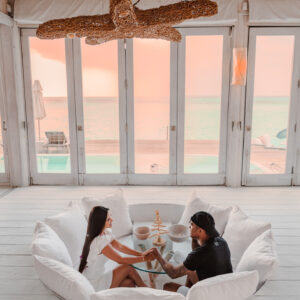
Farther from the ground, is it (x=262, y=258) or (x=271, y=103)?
(x=271, y=103)

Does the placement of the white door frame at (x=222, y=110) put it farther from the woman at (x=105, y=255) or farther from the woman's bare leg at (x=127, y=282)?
the woman's bare leg at (x=127, y=282)

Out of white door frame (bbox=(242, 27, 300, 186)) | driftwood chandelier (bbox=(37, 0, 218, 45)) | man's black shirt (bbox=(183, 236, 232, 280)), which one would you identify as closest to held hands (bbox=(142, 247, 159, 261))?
man's black shirt (bbox=(183, 236, 232, 280))

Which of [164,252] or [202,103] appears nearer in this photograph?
[164,252]

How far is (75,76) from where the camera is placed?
505cm

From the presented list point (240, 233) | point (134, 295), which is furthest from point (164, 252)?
point (134, 295)

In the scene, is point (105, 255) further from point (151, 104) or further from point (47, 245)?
point (151, 104)

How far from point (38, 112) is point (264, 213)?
3.81m

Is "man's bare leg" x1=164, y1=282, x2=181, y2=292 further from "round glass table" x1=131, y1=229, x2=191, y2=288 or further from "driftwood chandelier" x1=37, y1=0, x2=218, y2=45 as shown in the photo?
"driftwood chandelier" x1=37, y1=0, x2=218, y2=45

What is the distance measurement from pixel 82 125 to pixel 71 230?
278cm

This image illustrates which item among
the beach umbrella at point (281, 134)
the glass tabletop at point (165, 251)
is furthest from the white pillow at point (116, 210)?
the beach umbrella at point (281, 134)

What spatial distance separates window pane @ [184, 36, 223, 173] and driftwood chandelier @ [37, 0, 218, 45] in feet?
9.03

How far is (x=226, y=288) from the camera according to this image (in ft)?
5.49

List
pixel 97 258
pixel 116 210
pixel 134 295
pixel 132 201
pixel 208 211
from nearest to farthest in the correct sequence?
1. pixel 134 295
2. pixel 97 258
3. pixel 208 211
4. pixel 116 210
5. pixel 132 201

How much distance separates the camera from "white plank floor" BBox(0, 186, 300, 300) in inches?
100
